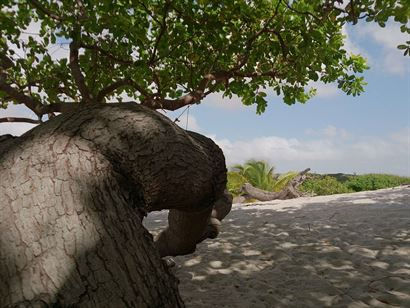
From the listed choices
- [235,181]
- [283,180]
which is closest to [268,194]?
[235,181]

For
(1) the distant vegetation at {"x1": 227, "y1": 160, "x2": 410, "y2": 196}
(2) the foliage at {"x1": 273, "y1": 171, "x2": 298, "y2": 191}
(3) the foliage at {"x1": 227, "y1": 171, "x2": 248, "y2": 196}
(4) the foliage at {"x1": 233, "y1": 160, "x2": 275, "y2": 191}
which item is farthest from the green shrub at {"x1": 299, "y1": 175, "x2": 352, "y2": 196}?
(3) the foliage at {"x1": 227, "y1": 171, "x2": 248, "y2": 196}

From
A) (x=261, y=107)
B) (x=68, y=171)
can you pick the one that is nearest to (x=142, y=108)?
(x=68, y=171)

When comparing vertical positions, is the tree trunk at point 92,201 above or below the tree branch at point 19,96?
below

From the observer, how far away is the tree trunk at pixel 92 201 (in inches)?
58.9

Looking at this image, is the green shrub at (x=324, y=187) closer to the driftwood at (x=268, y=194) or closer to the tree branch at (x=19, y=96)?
the driftwood at (x=268, y=194)

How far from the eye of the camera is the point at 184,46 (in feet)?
20.1

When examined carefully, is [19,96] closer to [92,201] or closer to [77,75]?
[77,75]

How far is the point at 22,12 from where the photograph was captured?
6.42 meters

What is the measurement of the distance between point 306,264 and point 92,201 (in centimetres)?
378

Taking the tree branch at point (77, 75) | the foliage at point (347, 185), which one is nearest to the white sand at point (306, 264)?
the tree branch at point (77, 75)

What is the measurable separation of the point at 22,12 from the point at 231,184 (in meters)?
12.8

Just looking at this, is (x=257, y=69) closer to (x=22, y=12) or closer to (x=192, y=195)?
(x=22, y=12)

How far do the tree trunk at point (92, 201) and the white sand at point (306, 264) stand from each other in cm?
188

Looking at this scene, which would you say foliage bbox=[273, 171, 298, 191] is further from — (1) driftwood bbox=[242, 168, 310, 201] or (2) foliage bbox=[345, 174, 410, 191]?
(2) foliage bbox=[345, 174, 410, 191]
